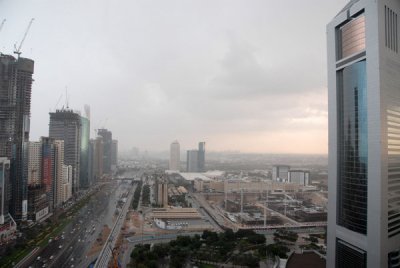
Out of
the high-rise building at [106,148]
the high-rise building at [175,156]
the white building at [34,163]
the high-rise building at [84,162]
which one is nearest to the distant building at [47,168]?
the white building at [34,163]

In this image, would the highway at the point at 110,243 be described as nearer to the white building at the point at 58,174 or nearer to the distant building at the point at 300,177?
the white building at the point at 58,174

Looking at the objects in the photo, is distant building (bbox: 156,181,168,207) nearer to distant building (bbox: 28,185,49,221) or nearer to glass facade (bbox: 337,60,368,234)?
distant building (bbox: 28,185,49,221)

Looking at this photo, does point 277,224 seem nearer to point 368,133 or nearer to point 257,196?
point 257,196

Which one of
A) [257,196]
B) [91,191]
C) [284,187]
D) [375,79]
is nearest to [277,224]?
[257,196]

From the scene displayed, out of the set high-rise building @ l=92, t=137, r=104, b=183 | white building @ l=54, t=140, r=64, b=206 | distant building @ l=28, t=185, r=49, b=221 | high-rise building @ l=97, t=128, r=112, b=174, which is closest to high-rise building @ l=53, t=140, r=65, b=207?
white building @ l=54, t=140, r=64, b=206

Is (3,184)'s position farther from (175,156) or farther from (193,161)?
(175,156)

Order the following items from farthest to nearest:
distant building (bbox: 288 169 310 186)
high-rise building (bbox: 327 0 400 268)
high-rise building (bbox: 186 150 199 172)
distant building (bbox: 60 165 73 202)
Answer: high-rise building (bbox: 186 150 199 172) < distant building (bbox: 288 169 310 186) < distant building (bbox: 60 165 73 202) < high-rise building (bbox: 327 0 400 268)
